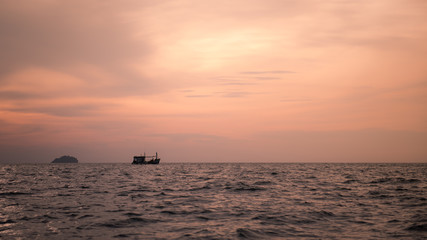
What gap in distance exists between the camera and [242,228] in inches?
521

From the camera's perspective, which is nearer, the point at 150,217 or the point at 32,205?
the point at 150,217

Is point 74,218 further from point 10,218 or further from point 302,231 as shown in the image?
point 302,231

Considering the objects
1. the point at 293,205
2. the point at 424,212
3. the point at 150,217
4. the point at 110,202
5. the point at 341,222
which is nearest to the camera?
the point at 341,222

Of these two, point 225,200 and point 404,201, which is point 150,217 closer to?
point 225,200

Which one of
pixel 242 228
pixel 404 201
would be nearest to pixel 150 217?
pixel 242 228

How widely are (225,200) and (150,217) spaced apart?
7246 millimetres

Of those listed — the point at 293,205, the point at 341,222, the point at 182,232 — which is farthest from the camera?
the point at 293,205

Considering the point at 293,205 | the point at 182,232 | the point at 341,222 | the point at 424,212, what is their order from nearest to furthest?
the point at 182,232 → the point at 341,222 → the point at 424,212 → the point at 293,205

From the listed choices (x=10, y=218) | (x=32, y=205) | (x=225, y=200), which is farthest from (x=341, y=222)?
(x=32, y=205)

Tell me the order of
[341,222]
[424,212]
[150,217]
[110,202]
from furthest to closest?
[110,202], [424,212], [150,217], [341,222]

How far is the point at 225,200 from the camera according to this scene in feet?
71.1

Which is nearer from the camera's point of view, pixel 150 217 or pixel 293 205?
pixel 150 217

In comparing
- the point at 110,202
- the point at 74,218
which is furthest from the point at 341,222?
the point at 110,202

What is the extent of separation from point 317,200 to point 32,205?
1883cm
